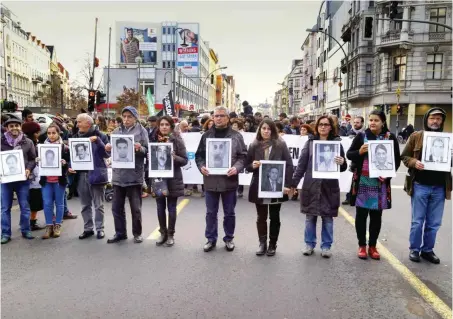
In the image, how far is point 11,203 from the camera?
6.72m

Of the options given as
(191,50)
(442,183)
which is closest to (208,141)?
(442,183)

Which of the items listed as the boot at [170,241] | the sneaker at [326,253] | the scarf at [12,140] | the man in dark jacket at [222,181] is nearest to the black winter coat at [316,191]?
the sneaker at [326,253]

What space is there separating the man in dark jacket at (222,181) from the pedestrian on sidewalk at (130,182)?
3.36 feet

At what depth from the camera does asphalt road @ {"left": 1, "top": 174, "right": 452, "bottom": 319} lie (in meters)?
4.09

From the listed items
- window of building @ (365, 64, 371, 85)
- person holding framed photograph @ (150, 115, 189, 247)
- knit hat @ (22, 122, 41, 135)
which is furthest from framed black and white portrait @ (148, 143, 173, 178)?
window of building @ (365, 64, 371, 85)

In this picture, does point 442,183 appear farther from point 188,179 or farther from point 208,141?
point 188,179

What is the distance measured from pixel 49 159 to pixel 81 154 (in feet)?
1.72

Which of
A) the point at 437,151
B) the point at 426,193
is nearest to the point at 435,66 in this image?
the point at 437,151

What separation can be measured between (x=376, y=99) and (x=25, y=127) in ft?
Answer: 130

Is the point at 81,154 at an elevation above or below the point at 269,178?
above

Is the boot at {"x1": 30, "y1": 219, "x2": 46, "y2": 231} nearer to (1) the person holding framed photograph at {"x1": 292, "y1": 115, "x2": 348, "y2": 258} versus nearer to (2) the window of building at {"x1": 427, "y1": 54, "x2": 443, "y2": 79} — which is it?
(1) the person holding framed photograph at {"x1": 292, "y1": 115, "x2": 348, "y2": 258}

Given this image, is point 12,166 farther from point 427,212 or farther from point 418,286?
point 427,212

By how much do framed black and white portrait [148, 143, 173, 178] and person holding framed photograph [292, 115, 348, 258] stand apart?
1.92 metres

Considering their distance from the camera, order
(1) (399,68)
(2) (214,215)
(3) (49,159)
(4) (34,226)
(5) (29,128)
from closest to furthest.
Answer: (2) (214,215), (3) (49,159), (4) (34,226), (5) (29,128), (1) (399,68)
